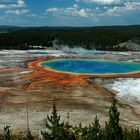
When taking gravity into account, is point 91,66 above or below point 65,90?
above

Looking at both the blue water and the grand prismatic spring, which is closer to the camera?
the grand prismatic spring

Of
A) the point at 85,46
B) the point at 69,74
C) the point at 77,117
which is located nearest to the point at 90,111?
the point at 77,117

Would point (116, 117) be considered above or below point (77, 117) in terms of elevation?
above

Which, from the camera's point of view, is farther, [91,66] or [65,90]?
[91,66]

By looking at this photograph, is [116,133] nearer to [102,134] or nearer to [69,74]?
[102,134]

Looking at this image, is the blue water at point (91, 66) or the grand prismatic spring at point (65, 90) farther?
the blue water at point (91, 66)
